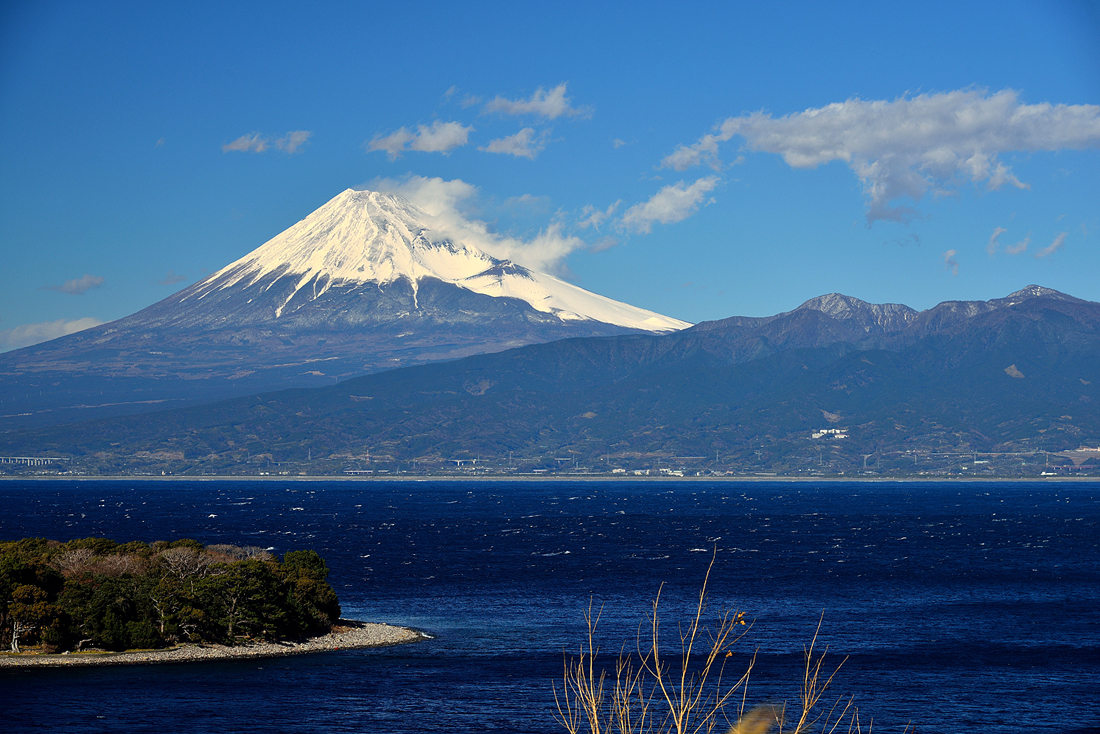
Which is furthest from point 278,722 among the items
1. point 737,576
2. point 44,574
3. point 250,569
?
point 737,576

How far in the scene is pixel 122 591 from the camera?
76.5 meters

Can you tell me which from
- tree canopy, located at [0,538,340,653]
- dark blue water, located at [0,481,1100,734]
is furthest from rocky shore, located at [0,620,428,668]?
dark blue water, located at [0,481,1100,734]

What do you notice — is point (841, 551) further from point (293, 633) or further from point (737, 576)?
point (293, 633)

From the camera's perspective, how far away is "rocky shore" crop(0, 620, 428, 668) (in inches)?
2825

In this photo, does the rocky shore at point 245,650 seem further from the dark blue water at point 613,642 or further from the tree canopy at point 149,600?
the dark blue water at point 613,642

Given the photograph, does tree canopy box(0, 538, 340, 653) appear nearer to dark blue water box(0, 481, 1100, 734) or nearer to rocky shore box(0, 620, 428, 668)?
rocky shore box(0, 620, 428, 668)

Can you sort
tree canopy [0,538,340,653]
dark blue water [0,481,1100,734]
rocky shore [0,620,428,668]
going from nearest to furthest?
1. dark blue water [0,481,1100,734]
2. rocky shore [0,620,428,668]
3. tree canopy [0,538,340,653]

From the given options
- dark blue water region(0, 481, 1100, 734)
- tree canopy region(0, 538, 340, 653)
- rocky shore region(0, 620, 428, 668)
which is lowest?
dark blue water region(0, 481, 1100, 734)

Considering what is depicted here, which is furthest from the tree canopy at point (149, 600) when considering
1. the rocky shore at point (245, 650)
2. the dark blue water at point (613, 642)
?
the dark blue water at point (613, 642)

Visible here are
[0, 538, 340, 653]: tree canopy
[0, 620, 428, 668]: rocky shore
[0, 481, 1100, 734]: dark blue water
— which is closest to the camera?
[0, 481, 1100, 734]: dark blue water

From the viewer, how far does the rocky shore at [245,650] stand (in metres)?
71.8

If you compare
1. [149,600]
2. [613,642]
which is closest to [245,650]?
[149,600]

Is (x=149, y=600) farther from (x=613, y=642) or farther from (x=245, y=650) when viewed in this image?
(x=613, y=642)

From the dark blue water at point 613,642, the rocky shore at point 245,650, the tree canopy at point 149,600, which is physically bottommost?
the dark blue water at point 613,642
